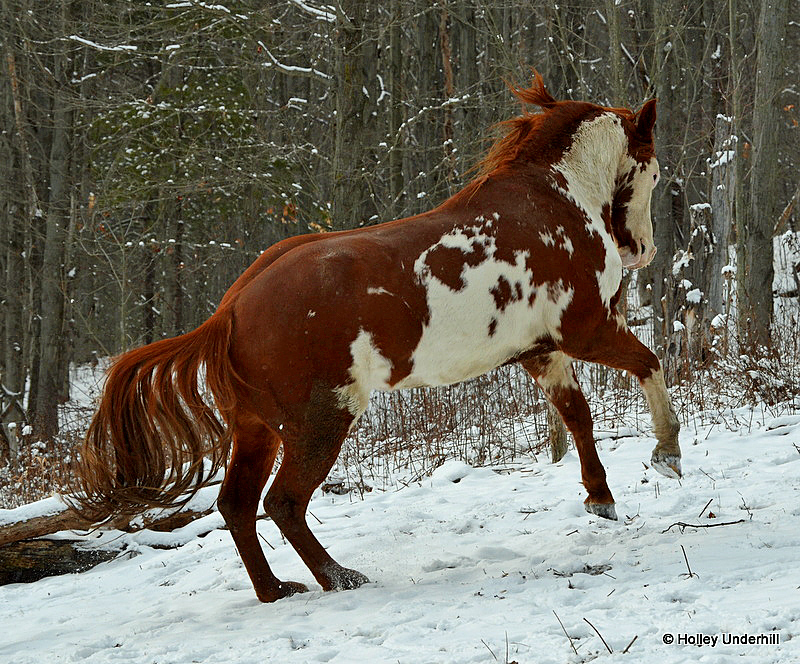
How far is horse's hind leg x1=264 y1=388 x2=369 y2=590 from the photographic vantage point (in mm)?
3855

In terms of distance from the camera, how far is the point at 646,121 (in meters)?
4.94

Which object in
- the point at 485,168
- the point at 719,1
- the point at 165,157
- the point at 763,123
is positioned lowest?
the point at 485,168

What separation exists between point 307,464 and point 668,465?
2.12 m

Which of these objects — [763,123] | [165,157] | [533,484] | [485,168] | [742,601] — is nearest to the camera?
[742,601]

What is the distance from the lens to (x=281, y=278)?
3.93 meters

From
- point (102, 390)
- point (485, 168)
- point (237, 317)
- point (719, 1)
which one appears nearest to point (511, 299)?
point (485, 168)

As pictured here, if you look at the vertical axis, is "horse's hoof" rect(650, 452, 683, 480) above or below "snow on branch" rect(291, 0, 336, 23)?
below

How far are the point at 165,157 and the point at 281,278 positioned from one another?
1186cm

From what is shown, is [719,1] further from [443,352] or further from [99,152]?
[443,352]

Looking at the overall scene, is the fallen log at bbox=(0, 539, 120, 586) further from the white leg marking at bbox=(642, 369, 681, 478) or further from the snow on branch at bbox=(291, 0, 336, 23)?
the snow on branch at bbox=(291, 0, 336, 23)

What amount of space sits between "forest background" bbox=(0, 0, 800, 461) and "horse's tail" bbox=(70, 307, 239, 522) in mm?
4102

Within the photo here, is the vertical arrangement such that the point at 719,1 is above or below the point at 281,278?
above

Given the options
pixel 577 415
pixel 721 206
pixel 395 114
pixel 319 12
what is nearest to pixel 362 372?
pixel 577 415

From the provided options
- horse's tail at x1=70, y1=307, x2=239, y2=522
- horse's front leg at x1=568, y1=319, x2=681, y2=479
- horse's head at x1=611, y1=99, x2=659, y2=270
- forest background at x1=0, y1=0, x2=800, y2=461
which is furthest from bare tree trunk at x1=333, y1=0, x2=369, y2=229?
horse's tail at x1=70, y1=307, x2=239, y2=522
